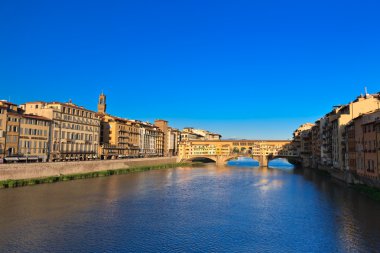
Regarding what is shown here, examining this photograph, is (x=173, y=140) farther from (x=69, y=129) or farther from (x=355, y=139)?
(x=355, y=139)

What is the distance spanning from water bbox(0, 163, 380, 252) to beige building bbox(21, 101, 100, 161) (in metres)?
27.1

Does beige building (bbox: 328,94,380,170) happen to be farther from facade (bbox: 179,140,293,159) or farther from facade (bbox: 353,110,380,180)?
facade (bbox: 179,140,293,159)

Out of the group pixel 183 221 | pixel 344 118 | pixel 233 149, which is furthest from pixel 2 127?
pixel 233 149

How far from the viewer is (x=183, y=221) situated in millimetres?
31188

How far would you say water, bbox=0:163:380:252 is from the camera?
2398cm

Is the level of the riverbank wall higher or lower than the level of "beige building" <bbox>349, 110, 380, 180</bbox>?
lower

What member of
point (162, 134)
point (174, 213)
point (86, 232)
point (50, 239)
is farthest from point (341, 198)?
point (162, 134)

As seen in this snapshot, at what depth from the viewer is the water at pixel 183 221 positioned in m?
24.0

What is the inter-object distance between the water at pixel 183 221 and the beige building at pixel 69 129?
27060 mm

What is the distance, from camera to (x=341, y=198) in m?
42.9

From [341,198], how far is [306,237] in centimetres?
1938

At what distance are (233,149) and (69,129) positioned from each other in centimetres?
8227

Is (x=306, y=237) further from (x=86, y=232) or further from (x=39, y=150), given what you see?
(x=39, y=150)

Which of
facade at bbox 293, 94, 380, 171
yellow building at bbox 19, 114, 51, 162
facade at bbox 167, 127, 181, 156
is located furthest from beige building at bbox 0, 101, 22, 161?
facade at bbox 167, 127, 181, 156
